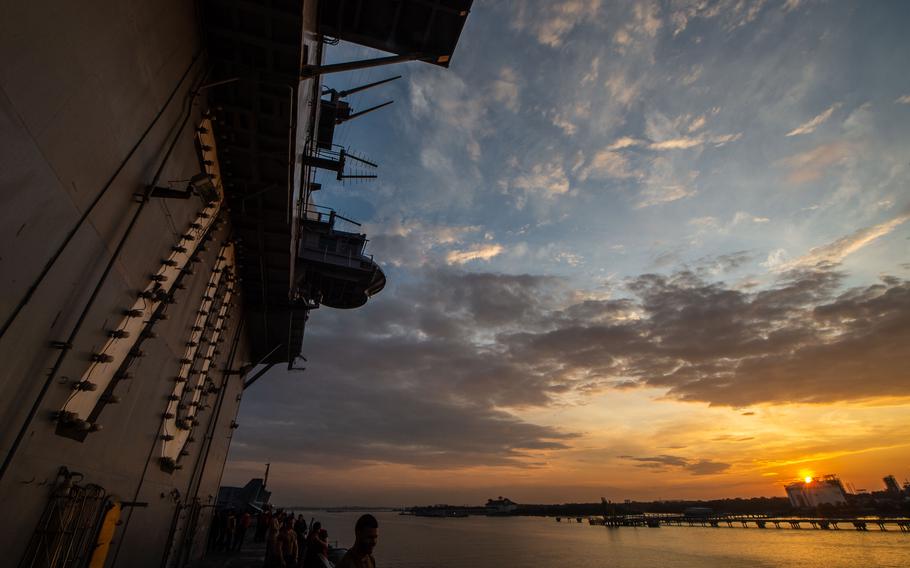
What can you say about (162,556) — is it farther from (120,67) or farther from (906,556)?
(906,556)

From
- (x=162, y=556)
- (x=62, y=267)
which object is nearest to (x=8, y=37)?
(x=62, y=267)

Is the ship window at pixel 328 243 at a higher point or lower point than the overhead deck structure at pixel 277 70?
higher

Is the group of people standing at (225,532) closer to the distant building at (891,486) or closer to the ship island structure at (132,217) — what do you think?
the ship island structure at (132,217)

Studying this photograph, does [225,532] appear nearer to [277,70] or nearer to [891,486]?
[277,70]

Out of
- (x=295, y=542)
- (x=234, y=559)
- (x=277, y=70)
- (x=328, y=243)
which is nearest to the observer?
(x=277, y=70)

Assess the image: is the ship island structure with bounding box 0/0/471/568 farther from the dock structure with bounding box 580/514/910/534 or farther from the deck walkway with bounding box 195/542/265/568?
the dock structure with bounding box 580/514/910/534

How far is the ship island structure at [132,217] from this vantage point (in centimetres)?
463

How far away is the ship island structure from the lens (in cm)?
463

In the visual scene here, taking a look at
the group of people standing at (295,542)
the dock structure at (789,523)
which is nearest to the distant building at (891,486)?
the dock structure at (789,523)

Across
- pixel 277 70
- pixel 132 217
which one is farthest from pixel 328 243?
pixel 132 217

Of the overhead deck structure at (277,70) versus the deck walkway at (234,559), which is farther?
the deck walkway at (234,559)

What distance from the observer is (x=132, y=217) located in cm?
673

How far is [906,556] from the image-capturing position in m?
48.0

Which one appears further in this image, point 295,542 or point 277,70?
point 295,542
